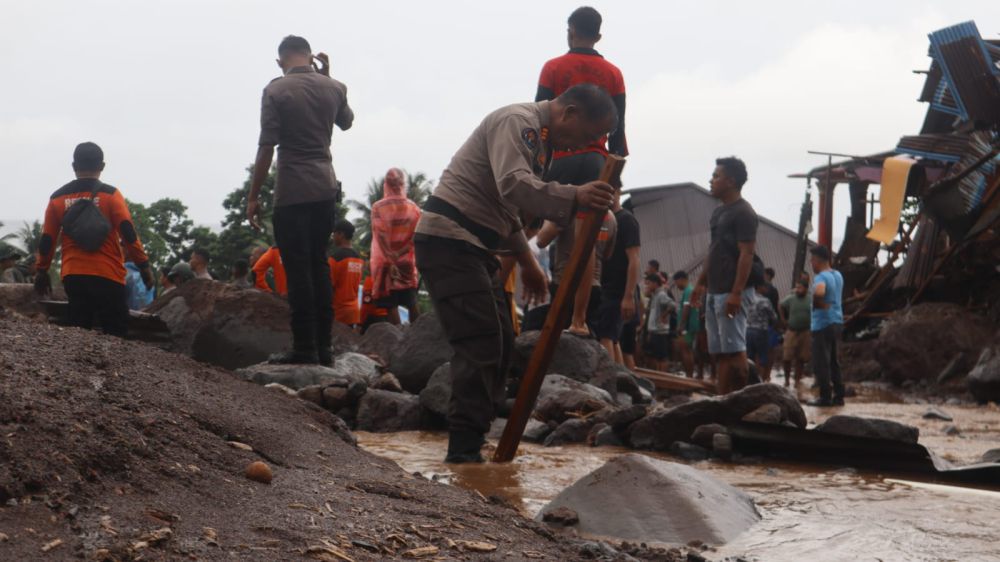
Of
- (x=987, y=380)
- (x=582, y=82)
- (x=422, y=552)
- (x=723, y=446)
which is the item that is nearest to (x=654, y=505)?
(x=422, y=552)

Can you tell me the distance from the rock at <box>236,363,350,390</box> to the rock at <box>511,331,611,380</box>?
125cm

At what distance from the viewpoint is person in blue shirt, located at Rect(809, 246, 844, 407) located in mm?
10516

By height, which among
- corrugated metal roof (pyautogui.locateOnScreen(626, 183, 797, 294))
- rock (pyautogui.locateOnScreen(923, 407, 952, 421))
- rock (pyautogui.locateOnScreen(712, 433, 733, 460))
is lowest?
rock (pyautogui.locateOnScreen(712, 433, 733, 460))

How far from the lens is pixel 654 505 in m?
3.54

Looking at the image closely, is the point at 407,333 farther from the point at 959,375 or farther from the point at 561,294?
the point at 959,375

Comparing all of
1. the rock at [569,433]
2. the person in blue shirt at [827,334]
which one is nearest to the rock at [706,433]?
the rock at [569,433]

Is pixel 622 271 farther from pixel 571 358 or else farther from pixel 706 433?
pixel 706 433

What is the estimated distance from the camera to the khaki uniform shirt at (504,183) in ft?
13.6

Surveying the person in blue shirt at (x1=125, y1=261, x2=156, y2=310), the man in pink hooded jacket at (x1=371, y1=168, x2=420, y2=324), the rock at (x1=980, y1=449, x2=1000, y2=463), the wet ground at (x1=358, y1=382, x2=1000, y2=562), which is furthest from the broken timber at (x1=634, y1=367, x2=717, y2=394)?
the person in blue shirt at (x1=125, y1=261, x2=156, y2=310)

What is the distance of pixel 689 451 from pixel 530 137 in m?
2.11

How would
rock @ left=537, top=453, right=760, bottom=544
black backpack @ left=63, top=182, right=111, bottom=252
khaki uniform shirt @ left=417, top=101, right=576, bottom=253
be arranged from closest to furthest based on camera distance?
rock @ left=537, top=453, right=760, bottom=544, khaki uniform shirt @ left=417, top=101, right=576, bottom=253, black backpack @ left=63, top=182, right=111, bottom=252

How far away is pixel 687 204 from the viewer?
36719mm

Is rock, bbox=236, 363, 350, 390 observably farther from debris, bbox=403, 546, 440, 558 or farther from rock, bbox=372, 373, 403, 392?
debris, bbox=403, 546, 440, 558

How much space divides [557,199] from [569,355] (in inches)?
133
